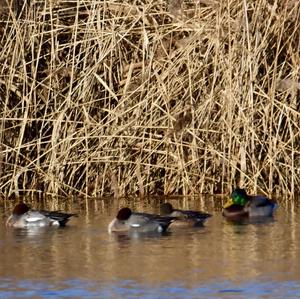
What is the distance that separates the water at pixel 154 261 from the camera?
28.0 feet

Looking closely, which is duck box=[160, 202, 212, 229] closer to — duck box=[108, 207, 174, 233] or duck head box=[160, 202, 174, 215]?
duck head box=[160, 202, 174, 215]

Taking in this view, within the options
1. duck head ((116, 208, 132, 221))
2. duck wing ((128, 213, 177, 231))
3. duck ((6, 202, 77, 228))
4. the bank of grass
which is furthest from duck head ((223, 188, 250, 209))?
duck ((6, 202, 77, 228))

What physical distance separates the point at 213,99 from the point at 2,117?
2265 millimetres

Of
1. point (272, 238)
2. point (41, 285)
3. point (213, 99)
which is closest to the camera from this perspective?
point (41, 285)

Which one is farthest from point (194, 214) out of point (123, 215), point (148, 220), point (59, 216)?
point (59, 216)

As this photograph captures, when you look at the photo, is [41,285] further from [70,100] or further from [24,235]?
[70,100]

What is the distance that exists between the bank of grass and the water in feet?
3.34

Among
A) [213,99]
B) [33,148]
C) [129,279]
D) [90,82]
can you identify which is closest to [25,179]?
[33,148]

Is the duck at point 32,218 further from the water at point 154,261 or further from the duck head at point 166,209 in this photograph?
the duck head at point 166,209

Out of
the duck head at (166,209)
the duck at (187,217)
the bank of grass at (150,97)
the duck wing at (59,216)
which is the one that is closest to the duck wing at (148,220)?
the duck at (187,217)

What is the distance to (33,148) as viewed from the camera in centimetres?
1398

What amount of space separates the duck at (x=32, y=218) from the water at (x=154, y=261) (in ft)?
0.38

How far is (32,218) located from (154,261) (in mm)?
2513

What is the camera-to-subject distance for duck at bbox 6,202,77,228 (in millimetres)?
11830
